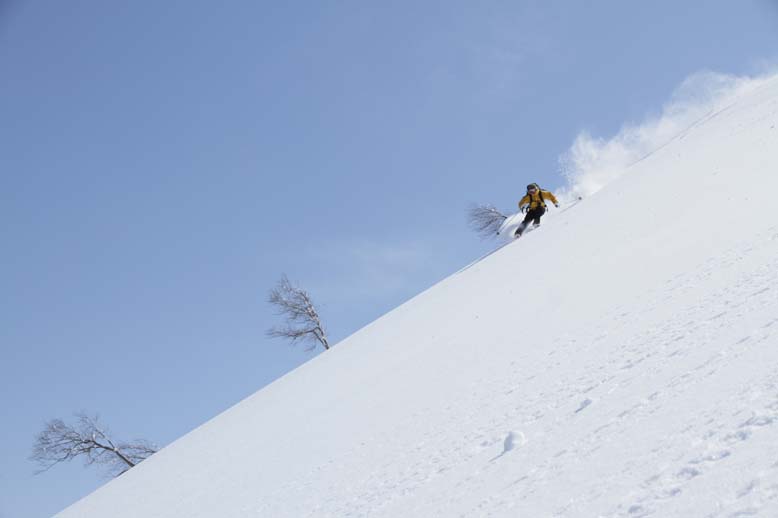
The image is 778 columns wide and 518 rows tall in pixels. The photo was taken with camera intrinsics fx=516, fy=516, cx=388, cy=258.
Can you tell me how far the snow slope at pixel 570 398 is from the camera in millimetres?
1585

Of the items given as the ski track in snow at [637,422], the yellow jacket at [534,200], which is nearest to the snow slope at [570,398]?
the ski track in snow at [637,422]

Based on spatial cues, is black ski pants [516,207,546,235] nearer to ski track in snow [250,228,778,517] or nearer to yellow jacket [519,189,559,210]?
yellow jacket [519,189,559,210]

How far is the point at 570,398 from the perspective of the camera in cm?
257

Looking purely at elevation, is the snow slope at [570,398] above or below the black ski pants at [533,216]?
below

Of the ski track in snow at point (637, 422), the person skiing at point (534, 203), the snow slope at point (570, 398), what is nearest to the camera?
the ski track in snow at point (637, 422)

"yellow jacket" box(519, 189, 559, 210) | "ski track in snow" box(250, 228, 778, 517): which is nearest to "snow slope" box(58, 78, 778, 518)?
"ski track in snow" box(250, 228, 778, 517)

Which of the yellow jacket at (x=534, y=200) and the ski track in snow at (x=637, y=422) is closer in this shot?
the ski track in snow at (x=637, y=422)

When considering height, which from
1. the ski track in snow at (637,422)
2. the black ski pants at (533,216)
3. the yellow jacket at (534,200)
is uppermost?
the yellow jacket at (534,200)

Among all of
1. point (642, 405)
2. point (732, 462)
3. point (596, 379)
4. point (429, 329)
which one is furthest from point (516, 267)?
point (732, 462)

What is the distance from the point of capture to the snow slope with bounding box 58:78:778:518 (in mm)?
1585

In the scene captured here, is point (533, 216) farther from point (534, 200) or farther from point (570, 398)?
point (570, 398)

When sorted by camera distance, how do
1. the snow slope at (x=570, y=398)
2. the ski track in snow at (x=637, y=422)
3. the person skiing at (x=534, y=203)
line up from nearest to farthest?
the ski track in snow at (x=637, y=422) < the snow slope at (x=570, y=398) < the person skiing at (x=534, y=203)

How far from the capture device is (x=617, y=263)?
16.8 feet

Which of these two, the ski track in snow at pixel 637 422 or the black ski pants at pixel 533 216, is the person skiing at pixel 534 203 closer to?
the black ski pants at pixel 533 216
